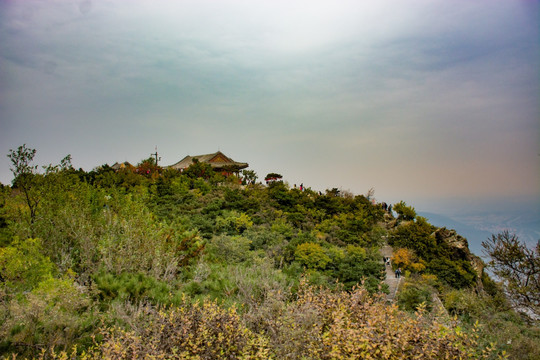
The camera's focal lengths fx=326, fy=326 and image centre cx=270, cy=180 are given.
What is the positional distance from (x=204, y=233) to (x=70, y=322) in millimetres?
8453

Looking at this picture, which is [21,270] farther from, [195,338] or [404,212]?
[404,212]

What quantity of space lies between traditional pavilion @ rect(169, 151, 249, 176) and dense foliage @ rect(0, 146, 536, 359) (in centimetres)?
1187

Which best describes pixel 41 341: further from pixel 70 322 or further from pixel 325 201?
pixel 325 201

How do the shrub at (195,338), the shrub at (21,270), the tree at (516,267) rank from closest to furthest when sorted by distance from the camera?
the shrub at (195,338) < the shrub at (21,270) < the tree at (516,267)

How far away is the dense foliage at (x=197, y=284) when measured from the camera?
357 cm

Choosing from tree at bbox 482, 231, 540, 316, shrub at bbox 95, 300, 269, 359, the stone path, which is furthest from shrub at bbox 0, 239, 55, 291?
tree at bbox 482, 231, 540, 316

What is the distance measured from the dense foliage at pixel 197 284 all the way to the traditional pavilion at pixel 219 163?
11.9 metres

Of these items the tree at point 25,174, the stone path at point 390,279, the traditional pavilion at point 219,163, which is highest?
the traditional pavilion at point 219,163

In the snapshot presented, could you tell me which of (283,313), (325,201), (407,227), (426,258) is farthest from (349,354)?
(325,201)

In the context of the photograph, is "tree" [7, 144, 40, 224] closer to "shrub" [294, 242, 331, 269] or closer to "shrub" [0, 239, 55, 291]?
"shrub" [0, 239, 55, 291]

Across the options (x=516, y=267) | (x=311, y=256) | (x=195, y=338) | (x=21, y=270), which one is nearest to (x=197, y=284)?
(x=195, y=338)

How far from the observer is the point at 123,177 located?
1944 centimetres

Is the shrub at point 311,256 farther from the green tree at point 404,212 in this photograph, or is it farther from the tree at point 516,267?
the green tree at point 404,212

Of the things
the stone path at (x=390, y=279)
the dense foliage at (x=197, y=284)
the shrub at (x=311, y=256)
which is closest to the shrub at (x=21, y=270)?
the dense foliage at (x=197, y=284)
